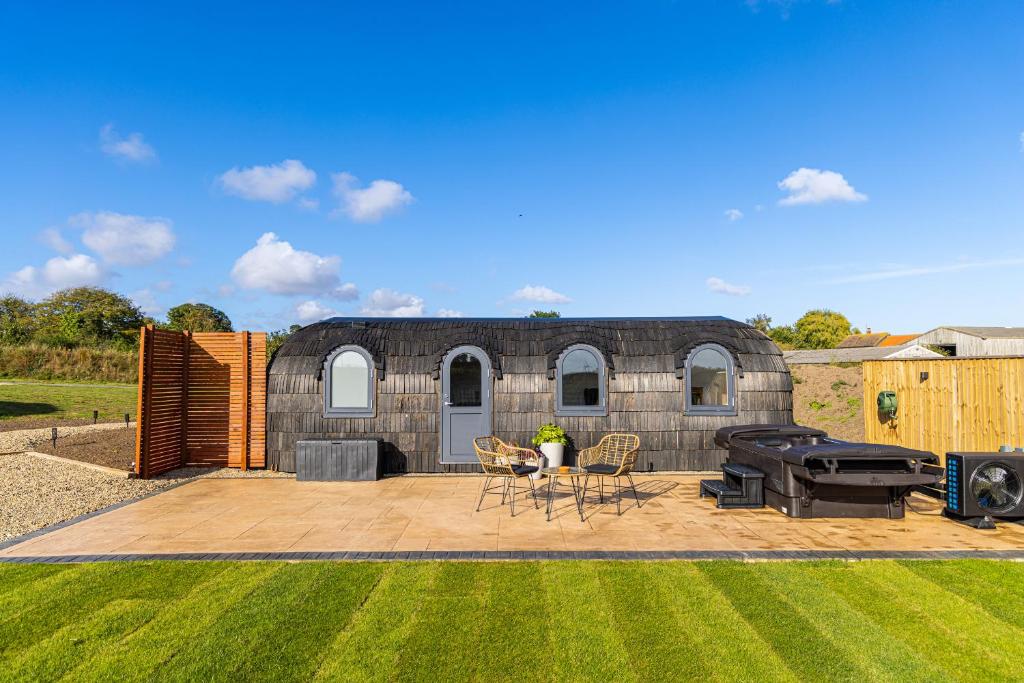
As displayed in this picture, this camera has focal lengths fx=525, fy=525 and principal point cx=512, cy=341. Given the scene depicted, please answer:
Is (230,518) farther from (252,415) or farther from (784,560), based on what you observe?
(784,560)

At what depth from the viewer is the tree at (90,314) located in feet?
139

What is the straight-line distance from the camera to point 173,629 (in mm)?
4004

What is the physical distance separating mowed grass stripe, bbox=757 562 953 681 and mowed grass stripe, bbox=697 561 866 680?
64 mm

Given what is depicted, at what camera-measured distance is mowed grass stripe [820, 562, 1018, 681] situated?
3.56 m

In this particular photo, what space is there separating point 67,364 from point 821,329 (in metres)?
69.2

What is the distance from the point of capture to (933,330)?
45.3 m

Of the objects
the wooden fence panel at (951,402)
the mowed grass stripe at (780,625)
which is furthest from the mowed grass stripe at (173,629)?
the wooden fence panel at (951,402)

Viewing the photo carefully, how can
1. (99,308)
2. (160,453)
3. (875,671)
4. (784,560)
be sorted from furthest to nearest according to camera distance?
(99,308) < (160,453) < (784,560) < (875,671)

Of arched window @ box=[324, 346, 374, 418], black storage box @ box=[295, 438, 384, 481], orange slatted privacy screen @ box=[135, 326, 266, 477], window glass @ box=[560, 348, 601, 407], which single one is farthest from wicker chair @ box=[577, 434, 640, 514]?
orange slatted privacy screen @ box=[135, 326, 266, 477]

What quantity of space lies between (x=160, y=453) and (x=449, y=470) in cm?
558

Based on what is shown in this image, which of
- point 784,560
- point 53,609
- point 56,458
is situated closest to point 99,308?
point 56,458

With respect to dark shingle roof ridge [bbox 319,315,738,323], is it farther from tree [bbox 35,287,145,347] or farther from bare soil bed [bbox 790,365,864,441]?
tree [bbox 35,287,145,347]

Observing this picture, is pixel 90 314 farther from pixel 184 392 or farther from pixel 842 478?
pixel 842 478

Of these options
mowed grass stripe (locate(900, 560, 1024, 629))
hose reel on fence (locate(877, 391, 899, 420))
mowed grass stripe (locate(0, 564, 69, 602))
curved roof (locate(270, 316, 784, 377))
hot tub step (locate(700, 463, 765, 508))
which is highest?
curved roof (locate(270, 316, 784, 377))
